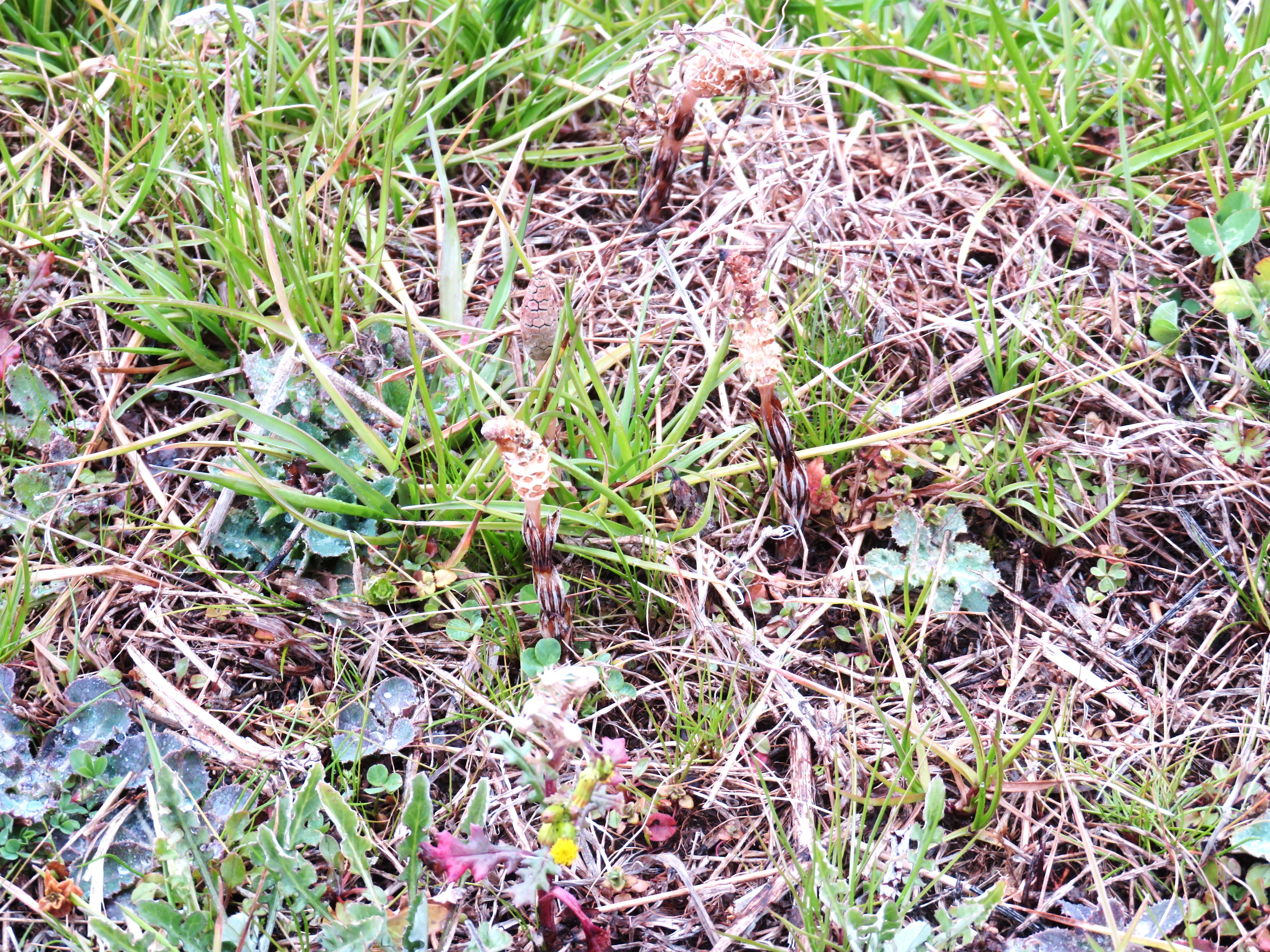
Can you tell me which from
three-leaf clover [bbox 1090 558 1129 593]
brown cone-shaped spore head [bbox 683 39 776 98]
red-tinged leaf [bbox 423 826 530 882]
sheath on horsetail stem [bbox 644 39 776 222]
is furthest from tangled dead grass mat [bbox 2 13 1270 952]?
brown cone-shaped spore head [bbox 683 39 776 98]

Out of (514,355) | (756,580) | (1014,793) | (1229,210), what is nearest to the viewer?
(1014,793)

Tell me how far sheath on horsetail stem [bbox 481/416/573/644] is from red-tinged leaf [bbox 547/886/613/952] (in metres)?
0.52

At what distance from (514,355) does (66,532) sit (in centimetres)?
106

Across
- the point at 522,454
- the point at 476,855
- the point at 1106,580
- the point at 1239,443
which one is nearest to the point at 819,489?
the point at 1106,580

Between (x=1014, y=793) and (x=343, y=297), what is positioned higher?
(x=343, y=297)

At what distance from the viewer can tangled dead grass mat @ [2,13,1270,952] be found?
187cm

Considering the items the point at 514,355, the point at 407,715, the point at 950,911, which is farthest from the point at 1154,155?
the point at 407,715

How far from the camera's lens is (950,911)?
1.76 metres

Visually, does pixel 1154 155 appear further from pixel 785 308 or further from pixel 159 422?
pixel 159 422

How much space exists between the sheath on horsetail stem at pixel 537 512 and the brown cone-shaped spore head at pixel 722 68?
3.33 ft

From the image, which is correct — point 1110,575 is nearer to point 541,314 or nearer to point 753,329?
point 753,329

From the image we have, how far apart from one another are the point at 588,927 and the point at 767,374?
107cm

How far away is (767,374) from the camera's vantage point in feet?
6.60

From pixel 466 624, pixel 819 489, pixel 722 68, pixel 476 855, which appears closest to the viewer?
pixel 476 855
